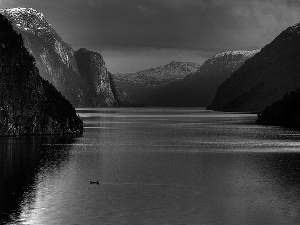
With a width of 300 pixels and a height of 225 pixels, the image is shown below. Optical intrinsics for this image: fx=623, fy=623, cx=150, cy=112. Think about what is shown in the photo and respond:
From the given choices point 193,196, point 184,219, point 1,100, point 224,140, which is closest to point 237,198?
point 193,196

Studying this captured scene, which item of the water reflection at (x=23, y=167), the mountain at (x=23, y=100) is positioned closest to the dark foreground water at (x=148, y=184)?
the water reflection at (x=23, y=167)

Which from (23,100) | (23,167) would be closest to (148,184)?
(23,167)

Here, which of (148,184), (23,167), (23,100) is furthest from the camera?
(23,100)

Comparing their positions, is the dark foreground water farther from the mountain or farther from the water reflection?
the mountain

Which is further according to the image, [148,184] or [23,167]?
[23,167]

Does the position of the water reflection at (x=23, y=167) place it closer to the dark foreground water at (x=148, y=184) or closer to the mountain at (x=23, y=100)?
the dark foreground water at (x=148, y=184)

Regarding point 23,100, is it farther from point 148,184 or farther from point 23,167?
point 148,184
